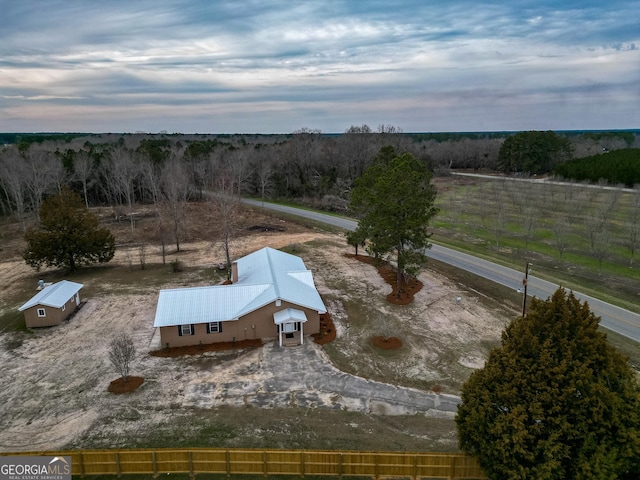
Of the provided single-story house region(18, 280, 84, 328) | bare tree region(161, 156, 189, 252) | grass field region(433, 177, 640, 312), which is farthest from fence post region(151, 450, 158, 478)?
bare tree region(161, 156, 189, 252)

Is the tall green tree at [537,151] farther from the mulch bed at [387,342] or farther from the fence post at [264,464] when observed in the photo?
the fence post at [264,464]

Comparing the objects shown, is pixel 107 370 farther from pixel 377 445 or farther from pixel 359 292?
pixel 359 292

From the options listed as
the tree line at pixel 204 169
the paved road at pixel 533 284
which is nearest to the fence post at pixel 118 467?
the paved road at pixel 533 284

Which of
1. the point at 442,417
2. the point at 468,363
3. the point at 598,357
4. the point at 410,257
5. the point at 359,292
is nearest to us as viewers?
the point at 598,357

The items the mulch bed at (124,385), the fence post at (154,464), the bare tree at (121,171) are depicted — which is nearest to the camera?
the fence post at (154,464)

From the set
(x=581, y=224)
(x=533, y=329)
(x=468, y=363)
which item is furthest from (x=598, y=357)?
(x=581, y=224)

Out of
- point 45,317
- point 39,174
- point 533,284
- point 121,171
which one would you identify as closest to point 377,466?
point 45,317
